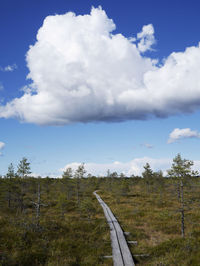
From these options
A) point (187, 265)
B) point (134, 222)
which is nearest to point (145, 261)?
point (187, 265)

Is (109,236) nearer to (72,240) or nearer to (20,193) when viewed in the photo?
(72,240)

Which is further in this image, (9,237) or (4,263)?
(9,237)

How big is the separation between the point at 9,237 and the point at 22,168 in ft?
65.4

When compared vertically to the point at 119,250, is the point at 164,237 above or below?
below

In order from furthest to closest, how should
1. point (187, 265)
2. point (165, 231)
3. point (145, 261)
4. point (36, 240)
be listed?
point (165, 231) < point (36, 240) < point (145, 261) < point (187, 265)

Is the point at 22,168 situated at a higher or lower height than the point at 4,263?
higher

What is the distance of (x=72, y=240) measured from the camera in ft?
53.8

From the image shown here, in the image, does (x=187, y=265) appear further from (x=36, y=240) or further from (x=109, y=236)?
(x=36, y=240)

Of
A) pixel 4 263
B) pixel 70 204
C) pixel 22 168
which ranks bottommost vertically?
pixel 70 204

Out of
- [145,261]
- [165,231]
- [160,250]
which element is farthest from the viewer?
[165,231]

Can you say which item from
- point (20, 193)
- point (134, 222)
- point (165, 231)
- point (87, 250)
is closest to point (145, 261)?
point (87, 250)

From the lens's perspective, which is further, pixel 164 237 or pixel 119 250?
pixel 164 237

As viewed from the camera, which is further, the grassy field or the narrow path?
the narrow path

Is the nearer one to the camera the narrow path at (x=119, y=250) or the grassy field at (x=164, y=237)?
the grassy field at (x=164, y=237)
